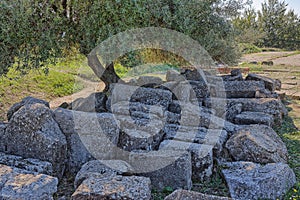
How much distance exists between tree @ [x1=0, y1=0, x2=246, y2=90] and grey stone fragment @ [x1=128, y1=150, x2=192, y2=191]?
10.2 ft

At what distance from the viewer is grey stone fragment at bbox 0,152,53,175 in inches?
163

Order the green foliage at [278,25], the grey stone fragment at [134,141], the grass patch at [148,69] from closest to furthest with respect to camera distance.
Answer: the grey stone fragment at [134,141]
the grass patch at [148,69]
the green foliage at [278,25]

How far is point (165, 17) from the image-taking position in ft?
23.3

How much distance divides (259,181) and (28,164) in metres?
2.82

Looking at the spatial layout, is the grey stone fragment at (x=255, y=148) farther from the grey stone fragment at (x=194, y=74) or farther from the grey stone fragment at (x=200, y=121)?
the grey stone fragment at (x=194, y=74)

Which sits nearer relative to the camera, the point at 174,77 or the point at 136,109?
the point at 136,109

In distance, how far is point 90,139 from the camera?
4707 mm

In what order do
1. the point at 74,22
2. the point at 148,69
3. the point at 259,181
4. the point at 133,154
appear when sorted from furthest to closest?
the point at 148,69 < the point at 74,22 < the point at 133,154 < the point at 259,181

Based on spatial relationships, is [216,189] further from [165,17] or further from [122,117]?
[165,17]

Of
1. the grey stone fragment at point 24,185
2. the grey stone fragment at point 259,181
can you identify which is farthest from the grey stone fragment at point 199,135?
the grey stone fragment at point 24,185

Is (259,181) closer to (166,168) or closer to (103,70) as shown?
(166,168)

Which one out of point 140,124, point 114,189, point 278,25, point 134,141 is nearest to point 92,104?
point 140,124

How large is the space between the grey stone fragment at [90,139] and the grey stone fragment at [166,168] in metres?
0.49

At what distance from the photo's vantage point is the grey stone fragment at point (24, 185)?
3286 millimetres
